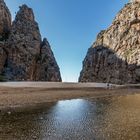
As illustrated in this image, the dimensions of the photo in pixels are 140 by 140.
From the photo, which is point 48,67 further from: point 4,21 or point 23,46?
point 4,21

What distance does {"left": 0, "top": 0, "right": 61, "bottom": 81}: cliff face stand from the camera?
9868 centimetres

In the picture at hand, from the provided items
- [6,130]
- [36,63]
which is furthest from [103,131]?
[36,63]

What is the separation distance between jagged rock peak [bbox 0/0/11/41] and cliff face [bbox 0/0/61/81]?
4.64 feet

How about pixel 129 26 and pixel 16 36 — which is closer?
pixel 16 36

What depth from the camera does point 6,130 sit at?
1317 centimetres

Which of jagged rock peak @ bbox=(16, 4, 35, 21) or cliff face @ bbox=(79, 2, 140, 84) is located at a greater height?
jagged rock peak @ bbox=(16, 4, 35, 21)

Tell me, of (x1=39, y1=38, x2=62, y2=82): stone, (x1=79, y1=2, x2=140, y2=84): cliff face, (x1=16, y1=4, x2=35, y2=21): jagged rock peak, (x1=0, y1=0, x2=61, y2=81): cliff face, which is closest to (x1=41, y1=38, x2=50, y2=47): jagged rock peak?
(x1=0, y1=0, x2=61, y2=81): cliff face

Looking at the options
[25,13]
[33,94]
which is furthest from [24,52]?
[33,94]

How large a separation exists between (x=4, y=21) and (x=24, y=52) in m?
19.2

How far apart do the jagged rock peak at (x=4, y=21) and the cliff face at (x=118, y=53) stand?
42.3 m

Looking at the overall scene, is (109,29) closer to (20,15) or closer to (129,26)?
(129,26)

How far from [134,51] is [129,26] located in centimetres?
1619

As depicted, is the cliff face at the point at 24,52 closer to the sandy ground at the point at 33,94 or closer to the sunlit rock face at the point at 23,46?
the sunlit rock face at the point at 23,46

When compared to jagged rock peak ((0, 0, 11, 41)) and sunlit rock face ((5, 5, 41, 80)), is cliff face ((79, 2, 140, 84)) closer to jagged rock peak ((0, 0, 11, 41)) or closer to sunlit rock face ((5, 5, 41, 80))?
sunlit rock face ((5, 5, 41, 80))
